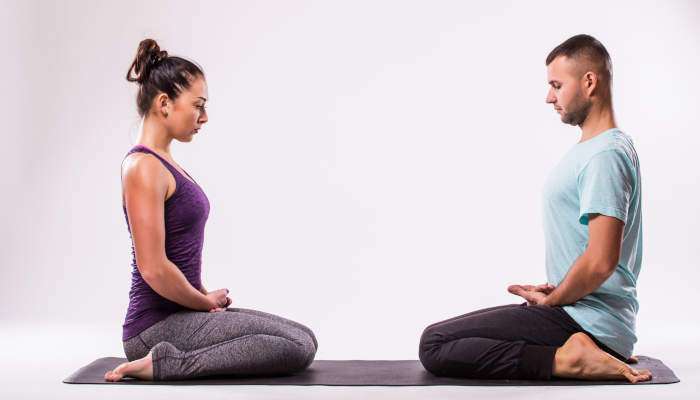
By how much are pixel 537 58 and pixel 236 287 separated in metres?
2.29

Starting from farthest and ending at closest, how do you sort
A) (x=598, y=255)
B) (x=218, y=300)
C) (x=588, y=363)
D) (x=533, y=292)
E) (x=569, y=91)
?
(x=218, y=300) → (x=533, y=292) → (x=569, y=91) → (x=588, y=363) → (x=598, y=255)

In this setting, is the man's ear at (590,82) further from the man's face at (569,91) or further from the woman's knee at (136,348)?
the woman's knee at (136,348)

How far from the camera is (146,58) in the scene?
151 inches

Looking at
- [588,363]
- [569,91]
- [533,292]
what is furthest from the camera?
[533,292]

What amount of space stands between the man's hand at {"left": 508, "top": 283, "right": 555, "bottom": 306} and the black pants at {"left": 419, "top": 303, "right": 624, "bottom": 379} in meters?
0.06

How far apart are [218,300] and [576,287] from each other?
1400mm

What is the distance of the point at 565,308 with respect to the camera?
3666 millimetres

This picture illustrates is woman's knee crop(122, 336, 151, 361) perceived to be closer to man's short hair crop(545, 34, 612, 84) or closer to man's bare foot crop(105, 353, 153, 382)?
man's bare foot crop(105, 353, 153, 382)

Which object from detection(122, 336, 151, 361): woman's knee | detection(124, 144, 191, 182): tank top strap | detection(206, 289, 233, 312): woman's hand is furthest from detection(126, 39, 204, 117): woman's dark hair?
detection(122, 336, 151, 361): woman's knee

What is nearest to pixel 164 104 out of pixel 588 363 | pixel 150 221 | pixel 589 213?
pixel 150 221

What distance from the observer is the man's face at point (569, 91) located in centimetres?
369

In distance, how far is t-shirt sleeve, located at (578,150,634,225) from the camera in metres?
3.48

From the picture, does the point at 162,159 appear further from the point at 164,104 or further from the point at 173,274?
the point at 173,274

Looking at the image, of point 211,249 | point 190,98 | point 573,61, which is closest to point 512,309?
point 573,61
